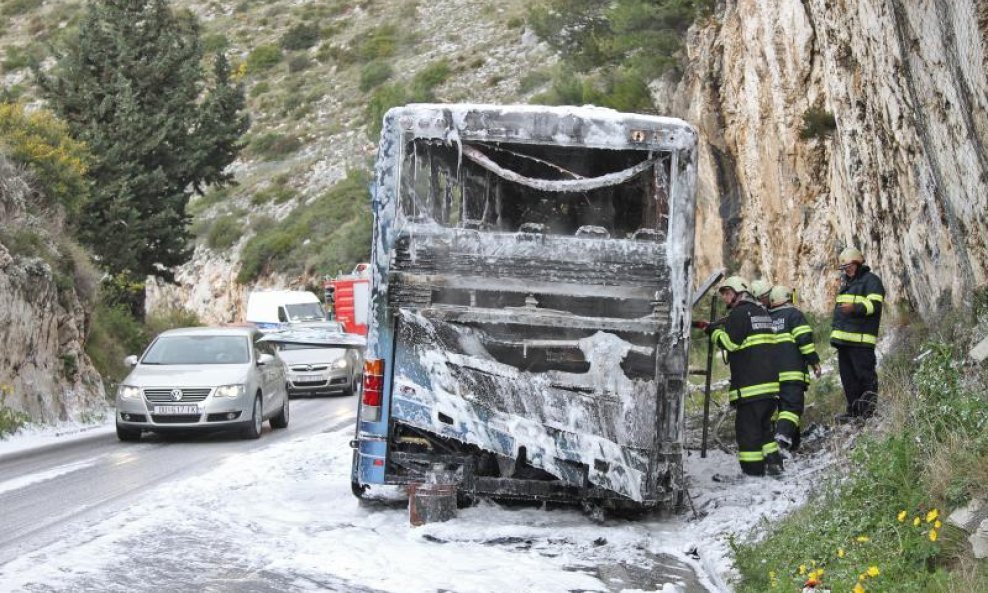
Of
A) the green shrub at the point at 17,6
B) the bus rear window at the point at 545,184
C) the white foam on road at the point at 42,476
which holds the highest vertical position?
the green shrub at the point at 17,6

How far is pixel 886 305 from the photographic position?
15.8m

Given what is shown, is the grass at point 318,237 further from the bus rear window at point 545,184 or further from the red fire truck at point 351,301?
the bus rear window at point 545,184

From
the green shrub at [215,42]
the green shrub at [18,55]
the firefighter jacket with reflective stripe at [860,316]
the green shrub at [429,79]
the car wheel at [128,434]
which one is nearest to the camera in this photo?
the firefighter jacket with reflective stripe at [860,316]

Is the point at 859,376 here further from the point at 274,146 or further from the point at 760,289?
the point at 274,146

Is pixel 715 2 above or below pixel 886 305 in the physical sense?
above

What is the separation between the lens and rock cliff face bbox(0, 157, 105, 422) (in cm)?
1966

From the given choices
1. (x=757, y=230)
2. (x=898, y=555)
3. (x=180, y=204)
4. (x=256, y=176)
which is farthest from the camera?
(x=256, y=176)

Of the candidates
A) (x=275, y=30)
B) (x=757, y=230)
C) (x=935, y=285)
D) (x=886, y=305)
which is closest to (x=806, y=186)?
(x=757, y=230)

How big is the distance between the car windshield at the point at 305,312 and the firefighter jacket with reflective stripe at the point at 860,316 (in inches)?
901

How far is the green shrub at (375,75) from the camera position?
67.2 metres

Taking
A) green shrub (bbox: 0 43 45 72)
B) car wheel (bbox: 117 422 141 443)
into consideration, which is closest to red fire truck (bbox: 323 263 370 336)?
car wheel (bbox: 117 422 141 443)

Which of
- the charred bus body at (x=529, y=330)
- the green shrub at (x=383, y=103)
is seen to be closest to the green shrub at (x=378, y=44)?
the green shrub at (x=383, y=103)

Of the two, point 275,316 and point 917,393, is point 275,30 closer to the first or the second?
point 275,316

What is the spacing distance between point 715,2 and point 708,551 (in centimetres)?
2090
